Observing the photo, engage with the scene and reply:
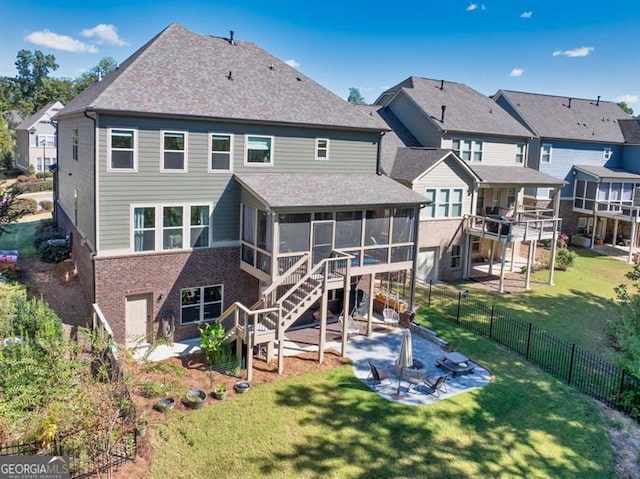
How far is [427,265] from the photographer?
86.3 ft

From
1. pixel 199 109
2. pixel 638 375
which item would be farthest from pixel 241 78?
pixel 638 375

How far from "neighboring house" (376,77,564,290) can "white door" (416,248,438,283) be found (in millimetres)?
53

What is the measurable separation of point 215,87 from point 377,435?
13464 mm

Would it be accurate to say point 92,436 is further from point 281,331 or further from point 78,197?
point 78,197

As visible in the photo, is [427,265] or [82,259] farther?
[427,265]

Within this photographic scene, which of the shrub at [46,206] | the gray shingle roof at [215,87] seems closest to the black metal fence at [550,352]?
the gray shingle roof at [215,87]

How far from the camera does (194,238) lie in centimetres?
1758

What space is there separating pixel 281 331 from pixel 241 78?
34.6 ft

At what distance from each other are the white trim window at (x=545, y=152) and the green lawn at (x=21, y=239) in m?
33.1

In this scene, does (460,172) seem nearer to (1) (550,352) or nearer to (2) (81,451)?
(1) (550,352)

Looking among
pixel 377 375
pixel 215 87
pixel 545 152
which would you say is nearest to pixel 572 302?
pixel 377 375

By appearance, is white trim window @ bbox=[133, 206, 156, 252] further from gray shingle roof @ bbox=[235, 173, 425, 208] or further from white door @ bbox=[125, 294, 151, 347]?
gray shingle roof @ bbox=[235, 173, 425, 208]

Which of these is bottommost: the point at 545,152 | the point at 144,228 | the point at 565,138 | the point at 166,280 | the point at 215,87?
the point at 166,280

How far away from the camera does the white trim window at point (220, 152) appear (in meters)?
17.5
